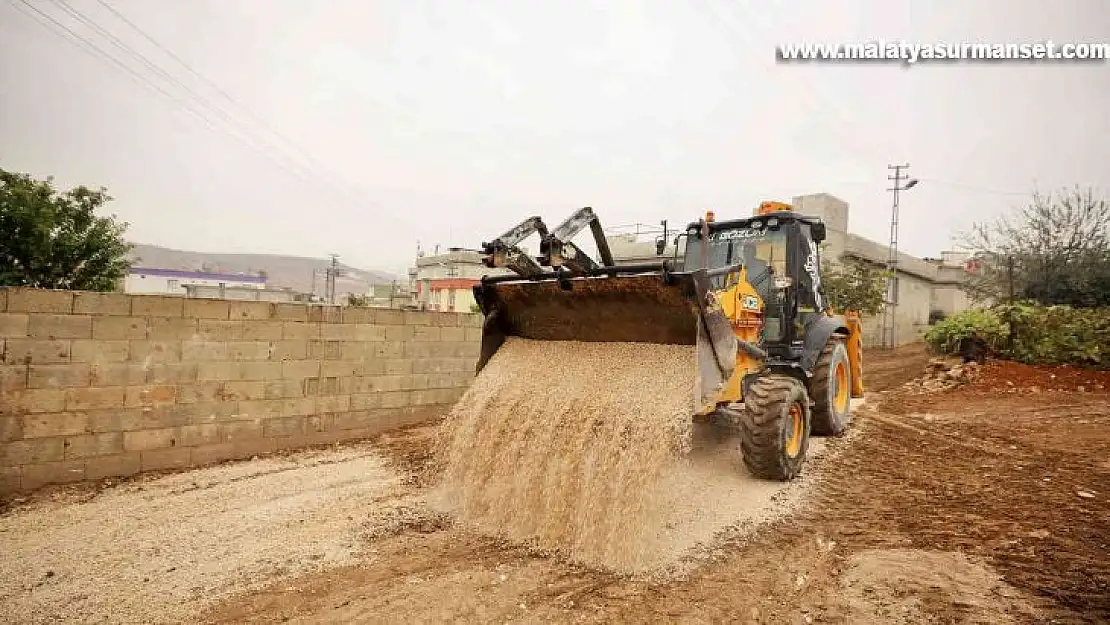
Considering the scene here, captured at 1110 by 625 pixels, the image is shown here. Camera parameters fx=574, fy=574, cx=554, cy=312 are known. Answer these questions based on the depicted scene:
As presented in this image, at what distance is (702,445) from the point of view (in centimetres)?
604

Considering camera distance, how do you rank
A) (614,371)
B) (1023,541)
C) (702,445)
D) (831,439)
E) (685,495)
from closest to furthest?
(1023,541) < (614,371) < (685,495) < (702,445) < (831,439)

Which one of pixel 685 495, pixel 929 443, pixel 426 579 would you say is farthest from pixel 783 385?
pixel 929 443

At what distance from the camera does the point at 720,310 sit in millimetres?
4129

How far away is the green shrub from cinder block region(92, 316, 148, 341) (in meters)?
15.6

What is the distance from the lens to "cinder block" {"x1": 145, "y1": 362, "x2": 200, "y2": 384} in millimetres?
5340

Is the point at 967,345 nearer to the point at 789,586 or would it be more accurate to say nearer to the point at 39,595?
the point at 789,586

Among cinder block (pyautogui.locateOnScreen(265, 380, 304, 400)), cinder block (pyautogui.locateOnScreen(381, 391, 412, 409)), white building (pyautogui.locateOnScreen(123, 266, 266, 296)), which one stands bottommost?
cinder block (pyautogui.locateOnScreen(381, 391, 412, 409))

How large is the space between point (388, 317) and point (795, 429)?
16.3 feet

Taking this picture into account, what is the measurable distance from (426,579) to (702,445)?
3.56 m

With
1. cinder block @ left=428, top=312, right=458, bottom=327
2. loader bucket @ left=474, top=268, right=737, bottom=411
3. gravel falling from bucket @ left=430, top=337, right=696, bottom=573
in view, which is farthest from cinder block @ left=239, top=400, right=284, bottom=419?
loader bucket @ left=474, top=268, right=737, bottom=411

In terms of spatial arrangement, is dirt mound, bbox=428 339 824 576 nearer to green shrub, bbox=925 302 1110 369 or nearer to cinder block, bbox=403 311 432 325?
cinder block, bbox=403 311 432 325

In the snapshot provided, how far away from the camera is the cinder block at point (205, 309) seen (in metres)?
5.60

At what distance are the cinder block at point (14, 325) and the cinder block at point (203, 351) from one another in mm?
1145

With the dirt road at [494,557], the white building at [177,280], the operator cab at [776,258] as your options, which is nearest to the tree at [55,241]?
the dirt road at [494,557]
